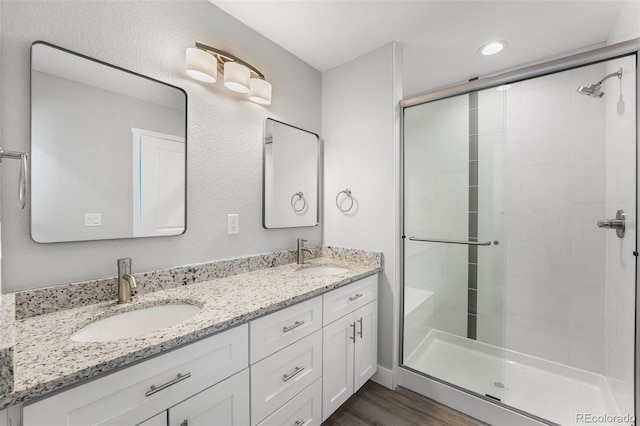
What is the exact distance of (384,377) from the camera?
75.4 inches

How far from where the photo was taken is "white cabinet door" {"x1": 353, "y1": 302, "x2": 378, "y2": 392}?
1.70 metres

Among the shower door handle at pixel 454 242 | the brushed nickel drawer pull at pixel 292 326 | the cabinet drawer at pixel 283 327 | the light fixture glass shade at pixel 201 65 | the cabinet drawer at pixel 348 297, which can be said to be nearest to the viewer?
the cabinet drawer at pixel 283 327

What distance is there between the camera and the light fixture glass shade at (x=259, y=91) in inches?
66.0

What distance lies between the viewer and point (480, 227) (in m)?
1.81

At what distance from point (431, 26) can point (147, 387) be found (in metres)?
2.33

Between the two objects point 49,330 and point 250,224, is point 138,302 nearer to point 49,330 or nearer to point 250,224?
point 49,330

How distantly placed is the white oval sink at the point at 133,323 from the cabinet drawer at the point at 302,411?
1.93ft

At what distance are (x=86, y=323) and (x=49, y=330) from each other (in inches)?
3.7

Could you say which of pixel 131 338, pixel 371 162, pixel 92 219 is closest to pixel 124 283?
pixel 92 219

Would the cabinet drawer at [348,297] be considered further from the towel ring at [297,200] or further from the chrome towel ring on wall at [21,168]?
the chrome towel ring on wall at [21,168]

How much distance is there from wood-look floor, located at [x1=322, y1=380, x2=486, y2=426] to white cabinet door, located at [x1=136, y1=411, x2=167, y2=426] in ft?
A: 3.49

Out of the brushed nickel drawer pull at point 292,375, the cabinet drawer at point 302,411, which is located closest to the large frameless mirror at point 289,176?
the brushed nickel drawer pull at point 292,375

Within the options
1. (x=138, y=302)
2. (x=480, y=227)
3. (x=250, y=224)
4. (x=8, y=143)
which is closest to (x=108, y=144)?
(x=8, y=143)

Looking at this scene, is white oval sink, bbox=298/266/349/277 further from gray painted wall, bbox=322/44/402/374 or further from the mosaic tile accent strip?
the mosaic tile accent strip
